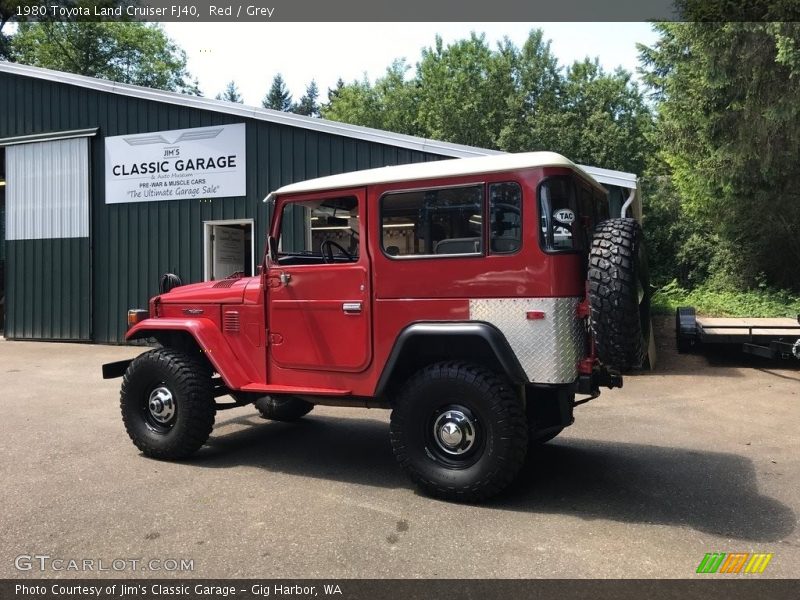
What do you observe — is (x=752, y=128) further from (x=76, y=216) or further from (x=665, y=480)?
(x=76, y=216)

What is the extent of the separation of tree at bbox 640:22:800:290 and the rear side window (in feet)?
24.3

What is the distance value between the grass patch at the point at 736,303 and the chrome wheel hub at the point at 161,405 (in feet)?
35.8

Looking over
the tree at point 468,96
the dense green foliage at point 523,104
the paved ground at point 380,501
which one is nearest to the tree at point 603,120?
the dense green foliage at point 523,104

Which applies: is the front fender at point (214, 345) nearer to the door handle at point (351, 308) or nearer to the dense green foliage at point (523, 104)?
the door handle at point (351, 308)

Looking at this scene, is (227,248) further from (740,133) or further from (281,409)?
(740,133)

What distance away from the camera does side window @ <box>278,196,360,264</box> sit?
470 cm

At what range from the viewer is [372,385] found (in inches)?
175

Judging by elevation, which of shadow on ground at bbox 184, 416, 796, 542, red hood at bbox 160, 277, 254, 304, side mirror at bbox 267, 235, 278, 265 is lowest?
shadow on ground at bbox 184, 416, 796, 542

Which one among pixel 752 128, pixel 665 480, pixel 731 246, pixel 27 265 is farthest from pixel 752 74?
pixel 27 265

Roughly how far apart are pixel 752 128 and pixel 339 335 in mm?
9962

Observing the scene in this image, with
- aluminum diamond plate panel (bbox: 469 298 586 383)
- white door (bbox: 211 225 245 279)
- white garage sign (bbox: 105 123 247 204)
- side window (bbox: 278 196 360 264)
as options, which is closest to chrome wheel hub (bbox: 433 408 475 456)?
aluminum diamond plate panel (bbox: 469 298 586 383)

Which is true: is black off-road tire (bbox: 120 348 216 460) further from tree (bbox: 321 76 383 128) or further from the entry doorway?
tree (bbox: 321 76 383 128)

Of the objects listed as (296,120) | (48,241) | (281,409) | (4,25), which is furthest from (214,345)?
(4,25)

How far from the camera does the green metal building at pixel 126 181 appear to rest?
479 inches
